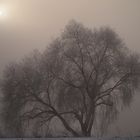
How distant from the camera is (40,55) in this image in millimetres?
14461

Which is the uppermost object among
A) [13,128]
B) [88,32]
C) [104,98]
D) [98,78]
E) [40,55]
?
[88,32]

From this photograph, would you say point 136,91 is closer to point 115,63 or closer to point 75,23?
point 115,63

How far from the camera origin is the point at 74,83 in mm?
14164

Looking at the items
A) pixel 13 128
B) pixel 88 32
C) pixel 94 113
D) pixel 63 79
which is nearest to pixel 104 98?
pixel 94 113

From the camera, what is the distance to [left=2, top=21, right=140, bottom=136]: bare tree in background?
13.9m

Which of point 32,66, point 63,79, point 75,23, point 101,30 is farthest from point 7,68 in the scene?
point 101,30

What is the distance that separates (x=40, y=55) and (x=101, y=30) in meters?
3.05

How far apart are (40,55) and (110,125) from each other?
14.7 ft

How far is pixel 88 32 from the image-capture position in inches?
573

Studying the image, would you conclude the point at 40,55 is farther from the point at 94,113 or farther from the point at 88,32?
the point at 94,113

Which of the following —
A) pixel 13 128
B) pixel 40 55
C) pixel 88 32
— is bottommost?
pixel 13 128

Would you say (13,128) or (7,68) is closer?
(13,128)

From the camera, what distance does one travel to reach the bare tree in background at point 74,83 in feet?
45.5

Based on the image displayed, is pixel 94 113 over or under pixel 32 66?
under
